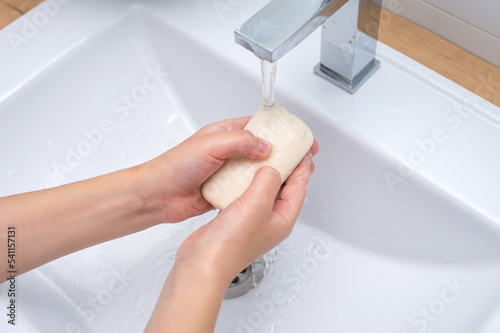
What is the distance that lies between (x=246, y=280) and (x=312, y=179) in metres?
0.16

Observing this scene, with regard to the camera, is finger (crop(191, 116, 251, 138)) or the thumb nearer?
the thumb

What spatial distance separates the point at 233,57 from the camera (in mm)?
679

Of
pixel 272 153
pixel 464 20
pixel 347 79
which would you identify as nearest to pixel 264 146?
pixel 272 153

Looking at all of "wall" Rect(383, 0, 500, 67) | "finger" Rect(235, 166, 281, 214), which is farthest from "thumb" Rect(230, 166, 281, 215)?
→ "wall" Rect(383, 0, 500, 67)

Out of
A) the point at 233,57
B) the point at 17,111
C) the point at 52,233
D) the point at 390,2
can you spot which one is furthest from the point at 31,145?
the point at 390,2

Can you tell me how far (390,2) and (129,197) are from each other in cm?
43

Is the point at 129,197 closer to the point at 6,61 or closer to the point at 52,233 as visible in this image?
the point at 52,233

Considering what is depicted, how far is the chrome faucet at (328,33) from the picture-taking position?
454mm

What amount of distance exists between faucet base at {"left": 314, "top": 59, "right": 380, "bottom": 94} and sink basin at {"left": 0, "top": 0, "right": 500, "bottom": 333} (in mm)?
11

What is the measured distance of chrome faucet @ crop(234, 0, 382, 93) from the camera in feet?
1.49

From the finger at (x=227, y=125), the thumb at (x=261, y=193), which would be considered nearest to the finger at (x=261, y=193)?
the thumb at (x=261, y=193)

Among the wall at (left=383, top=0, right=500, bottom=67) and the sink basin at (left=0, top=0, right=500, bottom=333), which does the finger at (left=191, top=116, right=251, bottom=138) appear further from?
the wall at (left=383, top=0, right=500, bottom=67)

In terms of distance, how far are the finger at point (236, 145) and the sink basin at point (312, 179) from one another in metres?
0.11

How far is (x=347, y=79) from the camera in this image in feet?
2.06
